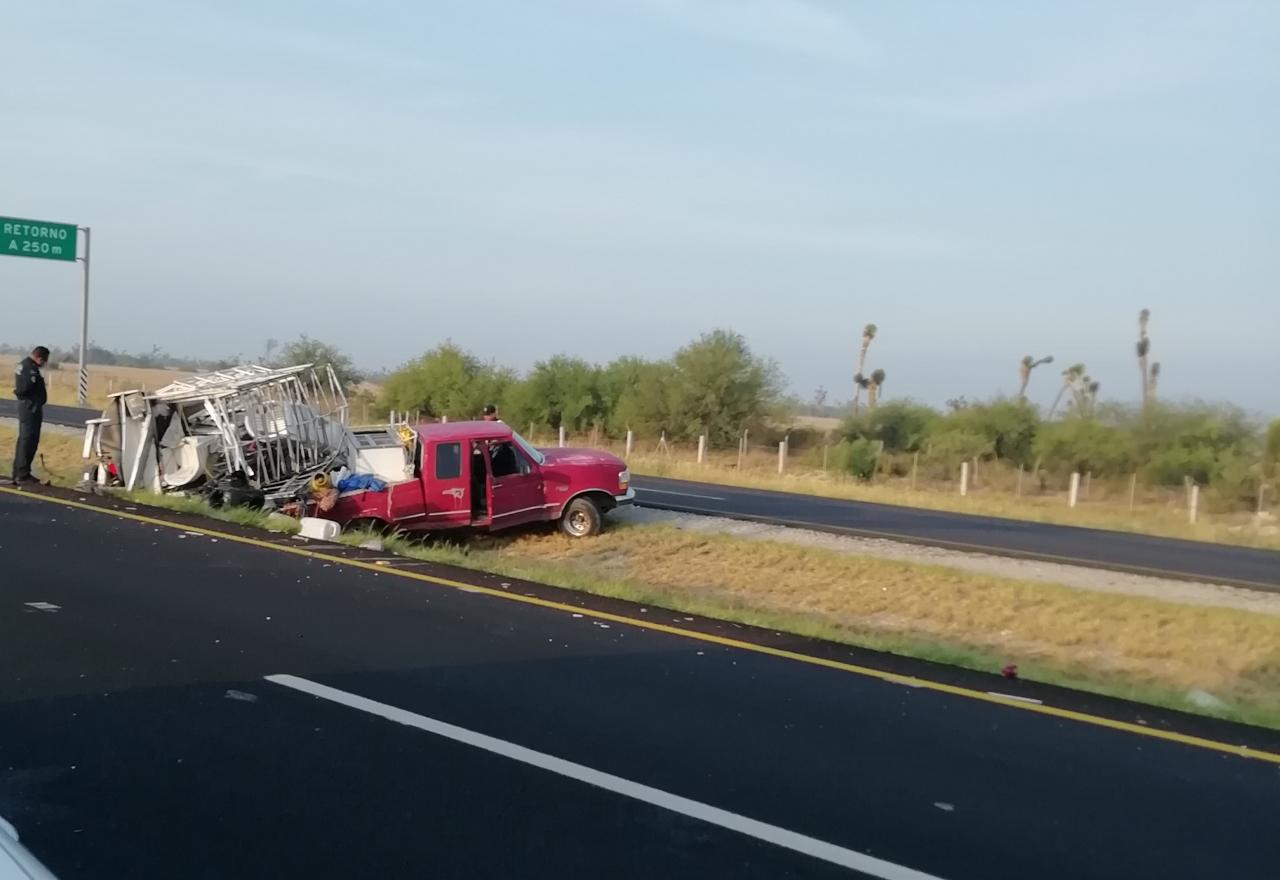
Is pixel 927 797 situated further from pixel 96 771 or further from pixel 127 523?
pixel 127 523

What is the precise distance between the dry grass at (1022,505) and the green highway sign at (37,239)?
19.7 metres

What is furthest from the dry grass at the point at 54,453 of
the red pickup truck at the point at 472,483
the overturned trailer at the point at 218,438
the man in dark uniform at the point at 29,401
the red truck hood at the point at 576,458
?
the red truck hood at the point at 576,458

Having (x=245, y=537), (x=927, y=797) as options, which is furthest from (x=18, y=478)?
(x=927, y=797)

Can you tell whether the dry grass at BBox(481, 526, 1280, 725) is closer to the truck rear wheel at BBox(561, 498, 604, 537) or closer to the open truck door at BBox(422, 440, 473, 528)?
the truck rear wheel at BBox(561, 498, 604, 537)

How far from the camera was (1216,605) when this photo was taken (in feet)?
56.3

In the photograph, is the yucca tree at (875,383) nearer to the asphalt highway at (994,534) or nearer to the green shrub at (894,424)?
the green shrub at (894,424)

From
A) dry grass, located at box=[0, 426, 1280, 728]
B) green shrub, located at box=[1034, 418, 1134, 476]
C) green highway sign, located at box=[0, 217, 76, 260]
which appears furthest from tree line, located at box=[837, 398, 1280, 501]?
green highway sign, located at box=[0, 217, 76, 260]

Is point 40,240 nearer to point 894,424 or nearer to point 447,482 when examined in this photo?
point 447,482

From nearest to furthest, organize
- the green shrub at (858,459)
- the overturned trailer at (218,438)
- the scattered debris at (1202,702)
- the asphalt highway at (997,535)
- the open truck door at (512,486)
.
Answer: the scattered debris at (1202,702)
the overturned trailer at (218,438)
the open truck door at (512,486)
the asphalt highway at (997,535)
the green shrub at (858,459)

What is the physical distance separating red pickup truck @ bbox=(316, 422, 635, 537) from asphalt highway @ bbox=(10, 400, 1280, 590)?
12.2 ft

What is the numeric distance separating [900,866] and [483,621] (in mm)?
5540

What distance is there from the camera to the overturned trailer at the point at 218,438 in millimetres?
19188

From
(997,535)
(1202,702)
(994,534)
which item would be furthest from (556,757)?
(994,534)

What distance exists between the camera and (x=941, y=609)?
59.1 ft
